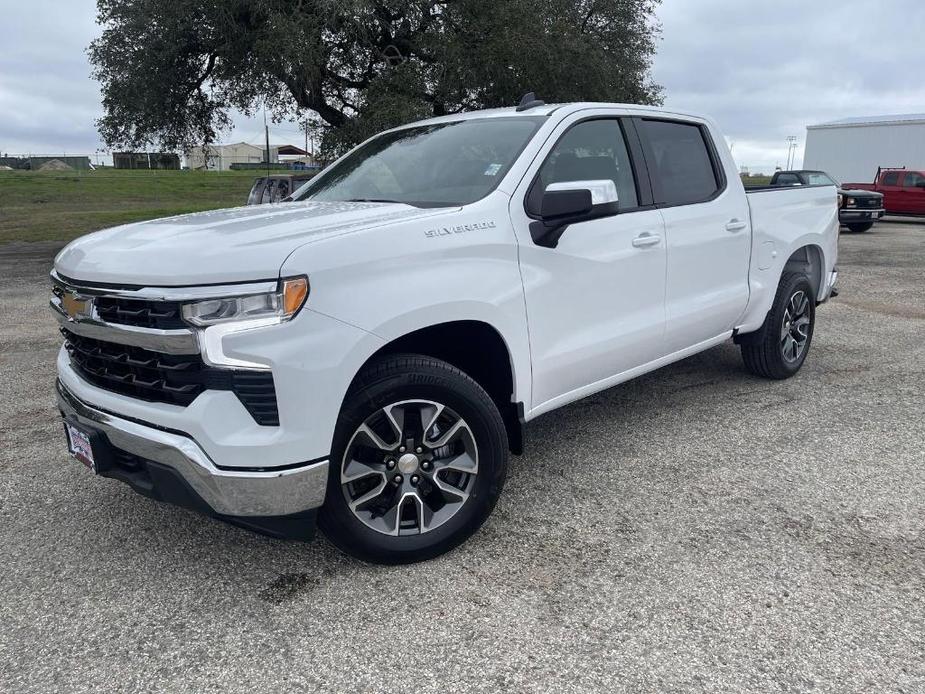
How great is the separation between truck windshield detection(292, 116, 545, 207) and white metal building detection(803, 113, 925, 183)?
37.0 meters

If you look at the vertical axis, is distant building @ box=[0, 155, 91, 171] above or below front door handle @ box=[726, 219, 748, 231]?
above

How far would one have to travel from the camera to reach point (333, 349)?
261 centimetres

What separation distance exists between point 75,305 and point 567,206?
196cm

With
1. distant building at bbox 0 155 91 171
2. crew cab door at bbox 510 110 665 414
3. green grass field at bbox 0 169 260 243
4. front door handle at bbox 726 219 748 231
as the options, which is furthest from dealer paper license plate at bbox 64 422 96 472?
distant building at bbox 0 155 91 171

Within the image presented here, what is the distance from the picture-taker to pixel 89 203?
105 ft

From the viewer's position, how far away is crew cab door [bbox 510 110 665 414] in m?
3.36

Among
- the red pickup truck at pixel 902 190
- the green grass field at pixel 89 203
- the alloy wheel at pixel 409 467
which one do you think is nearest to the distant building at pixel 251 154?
the green grass field at pixel 89 203

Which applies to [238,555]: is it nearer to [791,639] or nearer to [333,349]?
[333,349]

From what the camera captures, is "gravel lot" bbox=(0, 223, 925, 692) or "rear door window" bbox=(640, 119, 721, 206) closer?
"gravel lot" bbox=(0, 223, 925, 692)

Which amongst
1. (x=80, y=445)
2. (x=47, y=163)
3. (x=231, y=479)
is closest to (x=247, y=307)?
(x=231, y=479)

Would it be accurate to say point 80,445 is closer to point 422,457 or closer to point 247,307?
point 247,307

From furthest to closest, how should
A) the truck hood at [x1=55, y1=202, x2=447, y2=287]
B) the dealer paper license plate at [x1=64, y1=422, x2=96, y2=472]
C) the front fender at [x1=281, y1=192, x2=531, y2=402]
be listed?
the dealer paper license plate at [x1=64, y1=422, x2=96, y2=472]
the front fender at [x1=281, y1=192, x2=531, y2=402]
the truck hood at [x1=55, y1=202, x2=447, y2=287]

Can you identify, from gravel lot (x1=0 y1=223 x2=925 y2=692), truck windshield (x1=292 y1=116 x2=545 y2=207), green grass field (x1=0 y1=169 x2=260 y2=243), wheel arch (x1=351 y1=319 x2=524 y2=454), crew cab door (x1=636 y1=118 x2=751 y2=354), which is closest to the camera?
gravel lot (x1=0 y1=223 x2=925 y2=692)

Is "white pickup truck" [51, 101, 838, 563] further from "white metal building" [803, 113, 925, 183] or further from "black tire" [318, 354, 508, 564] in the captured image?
A: "white metal building" [803, 113, 925, 183]
